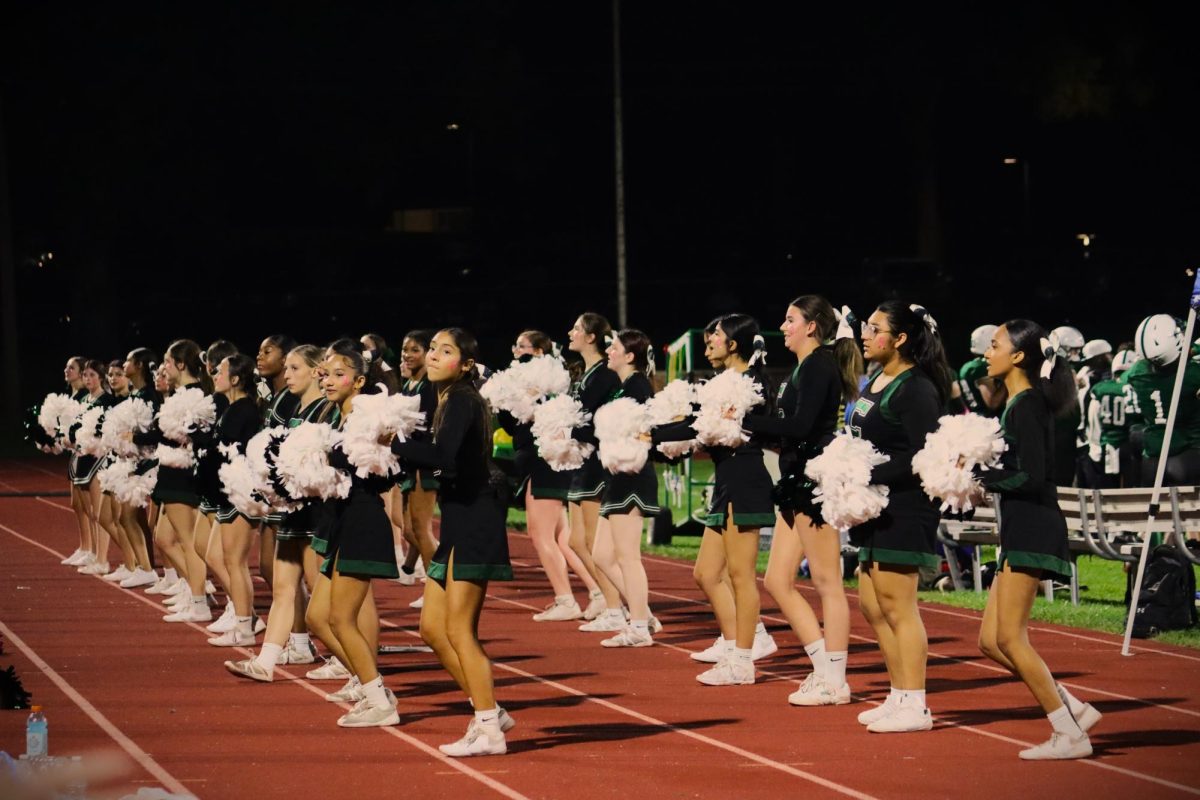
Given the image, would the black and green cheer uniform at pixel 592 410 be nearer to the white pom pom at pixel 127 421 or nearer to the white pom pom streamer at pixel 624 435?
the white pom pom streamer at pixel 624 435

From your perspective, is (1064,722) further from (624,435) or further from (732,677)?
(624,435)

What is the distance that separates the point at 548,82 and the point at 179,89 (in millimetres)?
9234

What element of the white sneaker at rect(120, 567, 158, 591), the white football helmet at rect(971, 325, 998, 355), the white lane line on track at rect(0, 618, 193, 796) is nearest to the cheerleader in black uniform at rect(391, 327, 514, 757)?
the white lane line on track at rect(0, 618, 193, 796)

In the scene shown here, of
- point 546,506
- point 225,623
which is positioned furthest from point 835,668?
point 225,623

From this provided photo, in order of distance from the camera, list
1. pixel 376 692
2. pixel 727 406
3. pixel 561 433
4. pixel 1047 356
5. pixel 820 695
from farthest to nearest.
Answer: pixel 561 433 → pixel 727 406 → pixel 820 695 → pixel 376 692 → pixel 1047 356

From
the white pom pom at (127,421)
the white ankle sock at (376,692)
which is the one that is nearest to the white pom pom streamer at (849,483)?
the white ankle sock at (376,692)

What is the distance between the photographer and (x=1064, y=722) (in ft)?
24.7

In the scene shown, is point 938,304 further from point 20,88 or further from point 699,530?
point 699,530

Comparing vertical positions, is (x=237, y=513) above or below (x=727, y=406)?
below

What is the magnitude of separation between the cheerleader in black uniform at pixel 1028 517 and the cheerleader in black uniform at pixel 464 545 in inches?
80.8

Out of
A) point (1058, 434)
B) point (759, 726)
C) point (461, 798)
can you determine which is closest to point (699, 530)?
point (1058, 434)

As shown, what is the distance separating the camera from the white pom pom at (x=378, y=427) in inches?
305

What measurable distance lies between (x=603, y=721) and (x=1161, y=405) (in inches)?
229

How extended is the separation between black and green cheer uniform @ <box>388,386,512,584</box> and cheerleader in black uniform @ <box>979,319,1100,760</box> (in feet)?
6.71
